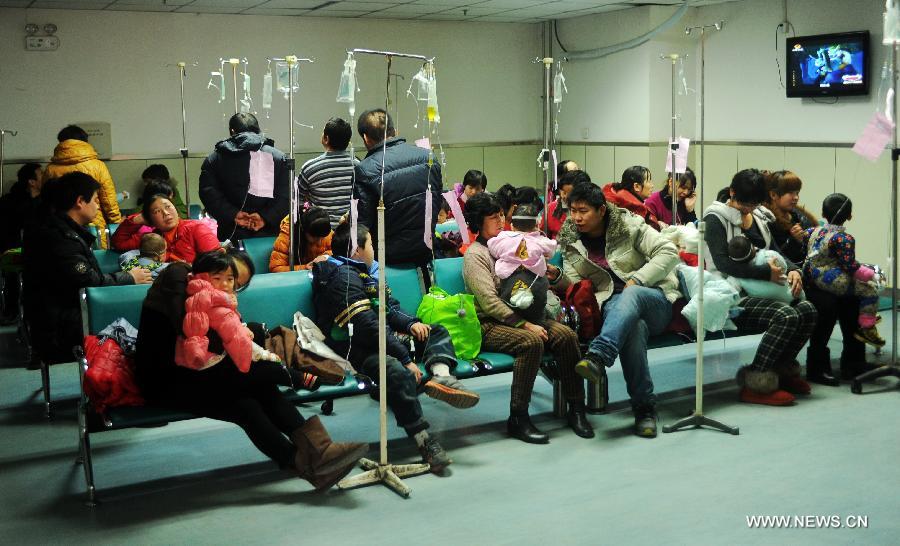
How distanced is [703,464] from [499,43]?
8.23 meters

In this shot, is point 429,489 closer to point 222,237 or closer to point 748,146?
point 222,237

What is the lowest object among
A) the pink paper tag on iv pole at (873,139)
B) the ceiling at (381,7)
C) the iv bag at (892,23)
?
the pink paper tag on iv pole at (873,139)

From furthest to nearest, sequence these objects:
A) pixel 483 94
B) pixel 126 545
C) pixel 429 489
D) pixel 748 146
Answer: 1. pixel 483 94
2. pixel 748 146
3. pixel 429 489
4. pixel 126 545

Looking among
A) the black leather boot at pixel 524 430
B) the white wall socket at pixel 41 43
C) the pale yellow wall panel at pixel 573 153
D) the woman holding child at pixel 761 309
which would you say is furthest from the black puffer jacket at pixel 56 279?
the pale yellow wall panel at pixel 573 153

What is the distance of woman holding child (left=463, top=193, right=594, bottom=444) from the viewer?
477 centimetres

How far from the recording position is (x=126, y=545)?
143 inches

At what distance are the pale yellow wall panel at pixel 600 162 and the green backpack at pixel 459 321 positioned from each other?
21.2ft

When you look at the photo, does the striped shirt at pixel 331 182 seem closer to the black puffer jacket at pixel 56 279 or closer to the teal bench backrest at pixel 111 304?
the black puffer jacket at pixel 56 279

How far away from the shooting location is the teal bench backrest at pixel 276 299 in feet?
15.2

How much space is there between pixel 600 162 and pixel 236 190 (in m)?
5.76

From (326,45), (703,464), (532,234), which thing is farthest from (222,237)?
Result: (326,45)

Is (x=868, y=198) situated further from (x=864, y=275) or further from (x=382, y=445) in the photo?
(x=382, y=445)

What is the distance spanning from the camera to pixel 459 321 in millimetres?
4777

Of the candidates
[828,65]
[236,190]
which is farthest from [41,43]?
[828,65]
